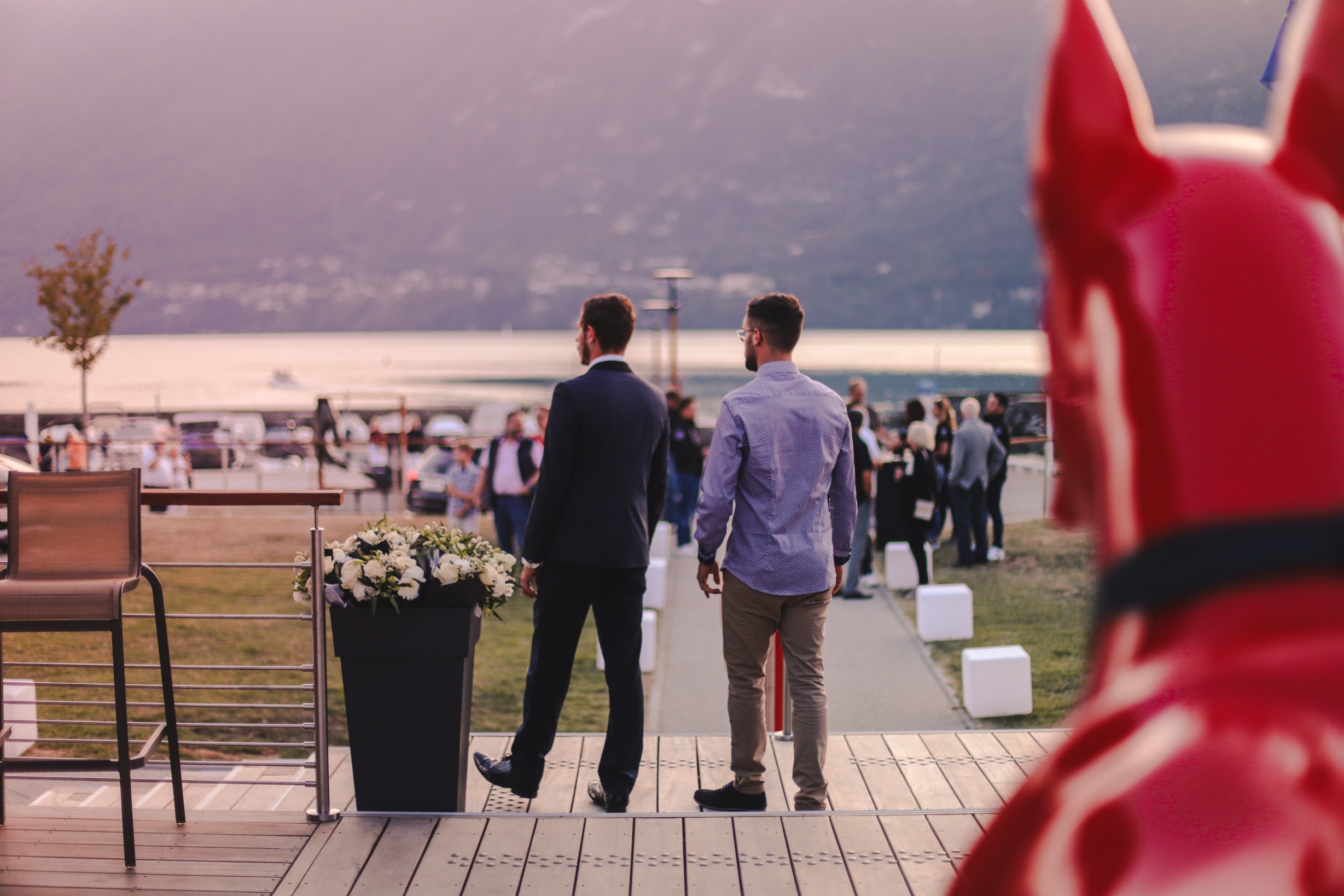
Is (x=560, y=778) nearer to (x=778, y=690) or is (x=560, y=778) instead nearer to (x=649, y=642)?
(x=778, y=690)

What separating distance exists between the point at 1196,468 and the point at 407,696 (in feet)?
12.6

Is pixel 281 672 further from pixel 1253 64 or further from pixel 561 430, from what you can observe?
pixel 1253 64

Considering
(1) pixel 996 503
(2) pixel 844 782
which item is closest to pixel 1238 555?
(2) pixel 844 782

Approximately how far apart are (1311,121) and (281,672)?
9.40 meters

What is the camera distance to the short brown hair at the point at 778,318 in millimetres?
4086

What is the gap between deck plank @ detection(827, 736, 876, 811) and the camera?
450 centimetres

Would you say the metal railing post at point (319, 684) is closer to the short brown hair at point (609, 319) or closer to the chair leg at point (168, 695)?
the chair leg at point (168, 695)

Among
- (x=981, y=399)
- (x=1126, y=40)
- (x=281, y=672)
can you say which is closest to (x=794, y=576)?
(x=1126, y=40)

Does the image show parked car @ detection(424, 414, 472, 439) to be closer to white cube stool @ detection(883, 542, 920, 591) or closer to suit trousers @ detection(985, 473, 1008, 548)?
suit trousers @ detection(985, 473, 1008, 548)

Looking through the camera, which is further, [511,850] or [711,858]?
[511,850]

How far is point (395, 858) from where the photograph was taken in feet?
11.9

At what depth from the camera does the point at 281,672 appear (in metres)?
9.05

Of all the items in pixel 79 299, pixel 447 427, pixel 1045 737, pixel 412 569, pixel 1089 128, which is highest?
pixel 79 299

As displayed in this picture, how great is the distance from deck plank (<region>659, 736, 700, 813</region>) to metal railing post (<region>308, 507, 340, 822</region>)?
1345 mm
